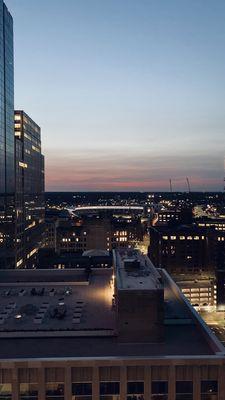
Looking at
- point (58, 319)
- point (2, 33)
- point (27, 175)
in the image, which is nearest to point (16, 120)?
point (27, 175)

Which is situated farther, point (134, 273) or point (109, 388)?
point (134, 273)

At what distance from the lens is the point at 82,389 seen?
41.8 metres

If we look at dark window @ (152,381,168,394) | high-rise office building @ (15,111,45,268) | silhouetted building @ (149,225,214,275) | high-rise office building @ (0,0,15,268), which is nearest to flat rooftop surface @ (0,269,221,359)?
dark window @ (152,381,168,394)

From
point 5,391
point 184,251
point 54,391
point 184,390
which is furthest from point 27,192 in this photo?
point 184,390

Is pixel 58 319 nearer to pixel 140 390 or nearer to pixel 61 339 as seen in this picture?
pixel 61 339

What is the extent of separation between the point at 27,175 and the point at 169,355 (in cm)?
13226

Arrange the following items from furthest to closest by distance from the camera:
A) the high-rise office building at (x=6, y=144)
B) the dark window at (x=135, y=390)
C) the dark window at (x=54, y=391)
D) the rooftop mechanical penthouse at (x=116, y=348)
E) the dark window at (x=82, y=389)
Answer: the high-rise office building at (x=6, y=144) → the dark window at (x=135, y=390) → the dark window at (x=82, y=389) → the dark window at (x=54, y=391) → the rooftop mechanical penthouse at (x=116, y=348)

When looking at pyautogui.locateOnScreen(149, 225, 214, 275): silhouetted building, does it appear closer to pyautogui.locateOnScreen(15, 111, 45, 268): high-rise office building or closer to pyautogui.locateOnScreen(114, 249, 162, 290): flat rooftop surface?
pyautogui.locateOnScreen(15, 111, 45, 268): high-rise office building

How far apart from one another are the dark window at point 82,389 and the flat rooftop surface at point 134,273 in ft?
40.2

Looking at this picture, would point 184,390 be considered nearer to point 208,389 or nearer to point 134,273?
point 208,389

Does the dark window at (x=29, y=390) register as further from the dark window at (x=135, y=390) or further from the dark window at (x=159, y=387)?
the dark window at (x=159, y=387)

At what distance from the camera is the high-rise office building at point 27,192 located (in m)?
146

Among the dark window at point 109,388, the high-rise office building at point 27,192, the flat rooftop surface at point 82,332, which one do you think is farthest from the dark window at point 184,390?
the high-rise office building at point 27,192

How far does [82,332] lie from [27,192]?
397 ft
